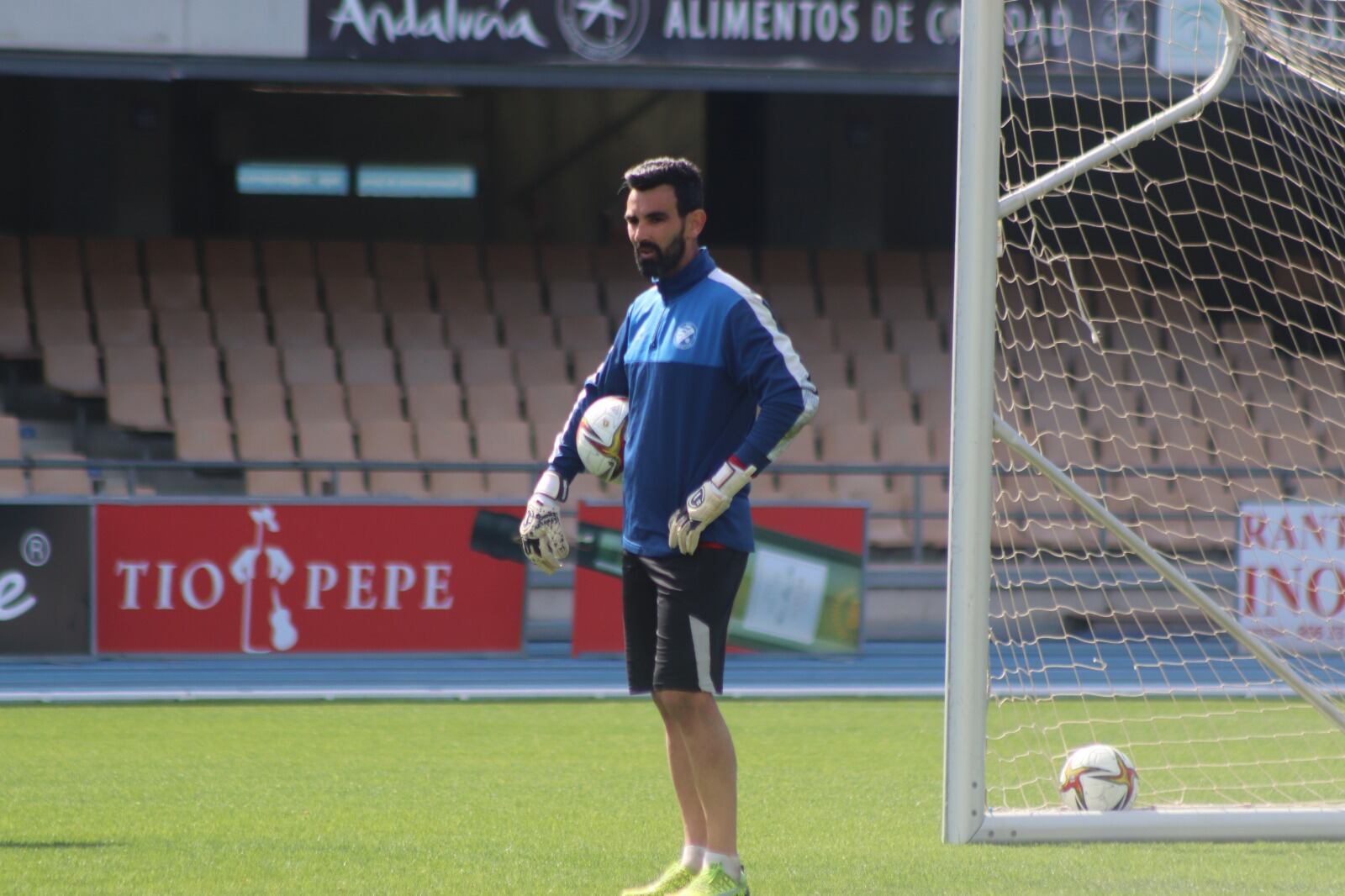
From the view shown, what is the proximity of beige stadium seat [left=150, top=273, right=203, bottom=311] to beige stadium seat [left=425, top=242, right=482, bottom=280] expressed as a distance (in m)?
2.19

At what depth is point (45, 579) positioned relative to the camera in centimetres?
Answer: 983

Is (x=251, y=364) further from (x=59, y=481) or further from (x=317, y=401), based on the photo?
(x=59, y=481)

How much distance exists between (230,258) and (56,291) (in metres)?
1.61

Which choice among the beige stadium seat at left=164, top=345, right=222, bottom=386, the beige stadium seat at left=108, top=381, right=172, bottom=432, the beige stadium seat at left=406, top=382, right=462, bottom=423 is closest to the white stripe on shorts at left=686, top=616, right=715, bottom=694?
the beige stadium seat at left=406, top=382, right=462, bottom=423

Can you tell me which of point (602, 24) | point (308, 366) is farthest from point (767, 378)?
point (308, 366)

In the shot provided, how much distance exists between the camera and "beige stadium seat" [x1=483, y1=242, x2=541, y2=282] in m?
15.8

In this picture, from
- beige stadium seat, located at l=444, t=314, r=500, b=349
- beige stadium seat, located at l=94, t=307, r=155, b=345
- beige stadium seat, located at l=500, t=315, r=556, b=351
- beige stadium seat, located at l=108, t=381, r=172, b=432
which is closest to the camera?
beige stadium seat, located at l=108, t=381, r=172, b=432

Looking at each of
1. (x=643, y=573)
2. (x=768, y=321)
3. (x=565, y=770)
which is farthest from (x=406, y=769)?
(x=768, y=321)

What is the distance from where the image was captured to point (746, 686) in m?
9.70

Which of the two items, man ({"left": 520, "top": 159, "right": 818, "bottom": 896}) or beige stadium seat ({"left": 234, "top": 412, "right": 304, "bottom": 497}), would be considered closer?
man ({"left": 520, "top": 159, "right": 818, "bottom": 896})

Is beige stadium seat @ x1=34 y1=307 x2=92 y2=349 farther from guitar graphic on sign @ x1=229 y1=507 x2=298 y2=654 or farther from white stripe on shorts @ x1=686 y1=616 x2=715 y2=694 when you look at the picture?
white stripe on shorts @ x1=686 y1=616 x2=715 y2=694

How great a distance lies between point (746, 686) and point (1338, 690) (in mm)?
3196

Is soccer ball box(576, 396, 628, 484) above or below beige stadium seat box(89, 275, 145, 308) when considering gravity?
below

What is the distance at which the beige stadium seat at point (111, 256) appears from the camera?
581 inches
